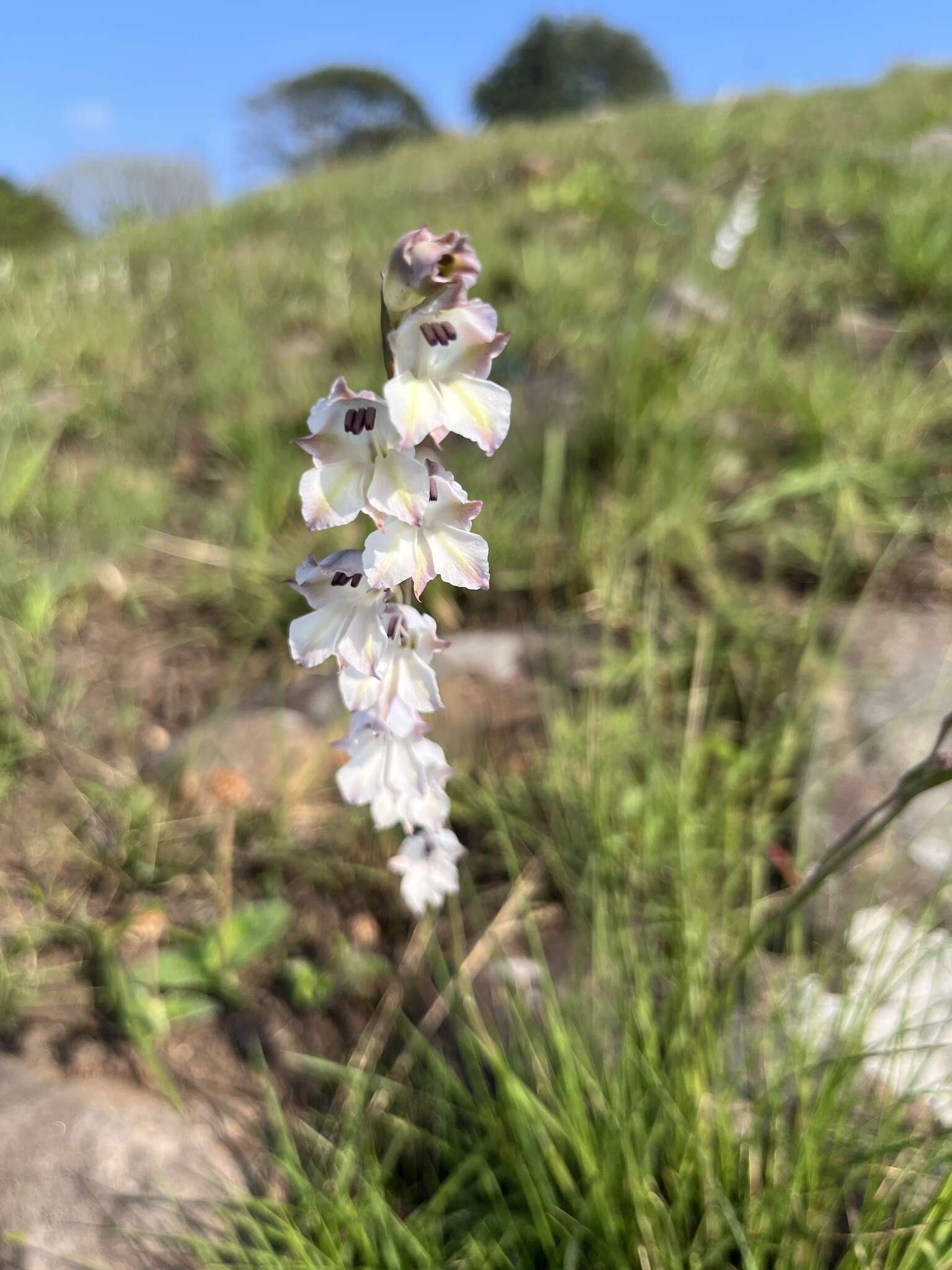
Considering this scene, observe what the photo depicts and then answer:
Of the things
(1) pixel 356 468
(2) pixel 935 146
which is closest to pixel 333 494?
(1) pixel 356 468

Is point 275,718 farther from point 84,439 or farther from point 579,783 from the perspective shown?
point 84,439

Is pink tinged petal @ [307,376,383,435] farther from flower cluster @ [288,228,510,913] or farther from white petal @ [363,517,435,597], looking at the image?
white petal @ [363,517,435,597]

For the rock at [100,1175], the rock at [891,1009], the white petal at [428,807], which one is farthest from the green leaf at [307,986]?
the rock at [891,1009]

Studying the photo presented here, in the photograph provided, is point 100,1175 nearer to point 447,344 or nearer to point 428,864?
point 428,864

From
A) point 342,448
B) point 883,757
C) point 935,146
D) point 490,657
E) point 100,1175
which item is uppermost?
point 935,146

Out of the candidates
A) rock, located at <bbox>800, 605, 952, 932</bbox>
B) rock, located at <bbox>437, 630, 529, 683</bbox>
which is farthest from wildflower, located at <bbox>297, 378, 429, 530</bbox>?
rock, located at <bbox>437, 630, 529, 683</bbox>
